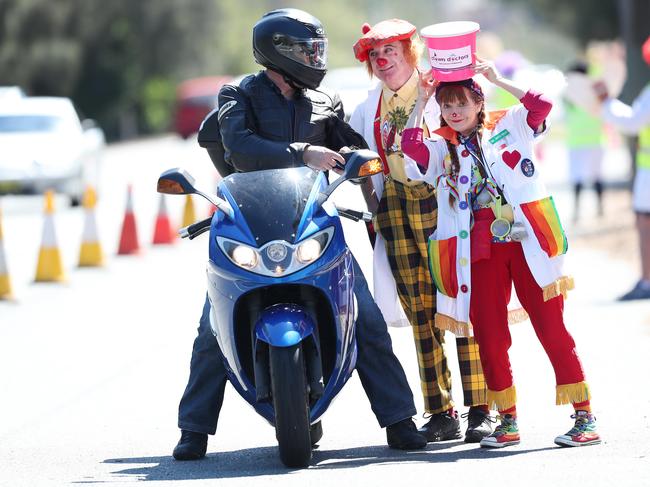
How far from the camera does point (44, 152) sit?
24.3 metres

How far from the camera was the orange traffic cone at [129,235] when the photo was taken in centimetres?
1677

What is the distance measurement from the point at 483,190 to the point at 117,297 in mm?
7113

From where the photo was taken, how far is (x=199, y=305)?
42.0 feet

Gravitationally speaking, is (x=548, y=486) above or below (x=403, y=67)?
below

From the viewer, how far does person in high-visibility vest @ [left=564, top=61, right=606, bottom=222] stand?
781 inches

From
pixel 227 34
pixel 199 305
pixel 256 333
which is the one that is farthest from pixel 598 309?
pixel 227 34

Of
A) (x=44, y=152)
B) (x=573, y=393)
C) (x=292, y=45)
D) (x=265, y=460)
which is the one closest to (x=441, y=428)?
(x=573, y=393)

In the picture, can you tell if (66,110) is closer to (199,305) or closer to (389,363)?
(199,305)

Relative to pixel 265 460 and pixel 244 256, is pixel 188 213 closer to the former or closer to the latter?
pixel 265 460

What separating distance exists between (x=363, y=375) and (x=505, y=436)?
654 mm

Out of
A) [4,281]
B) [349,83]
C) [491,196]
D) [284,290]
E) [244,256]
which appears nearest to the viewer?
[244,256]

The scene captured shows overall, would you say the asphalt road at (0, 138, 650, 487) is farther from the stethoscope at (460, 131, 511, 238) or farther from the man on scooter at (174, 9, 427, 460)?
the stethoscope at (460, 131, 511, 238)

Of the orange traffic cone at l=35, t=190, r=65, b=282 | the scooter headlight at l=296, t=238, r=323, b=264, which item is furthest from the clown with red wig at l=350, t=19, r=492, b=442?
the orange traffic cone at l=35, t=190, r=65, b=282

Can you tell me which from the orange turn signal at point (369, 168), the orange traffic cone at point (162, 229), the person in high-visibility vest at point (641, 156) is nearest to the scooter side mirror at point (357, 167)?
the orange turn signal at point (369, 168)
